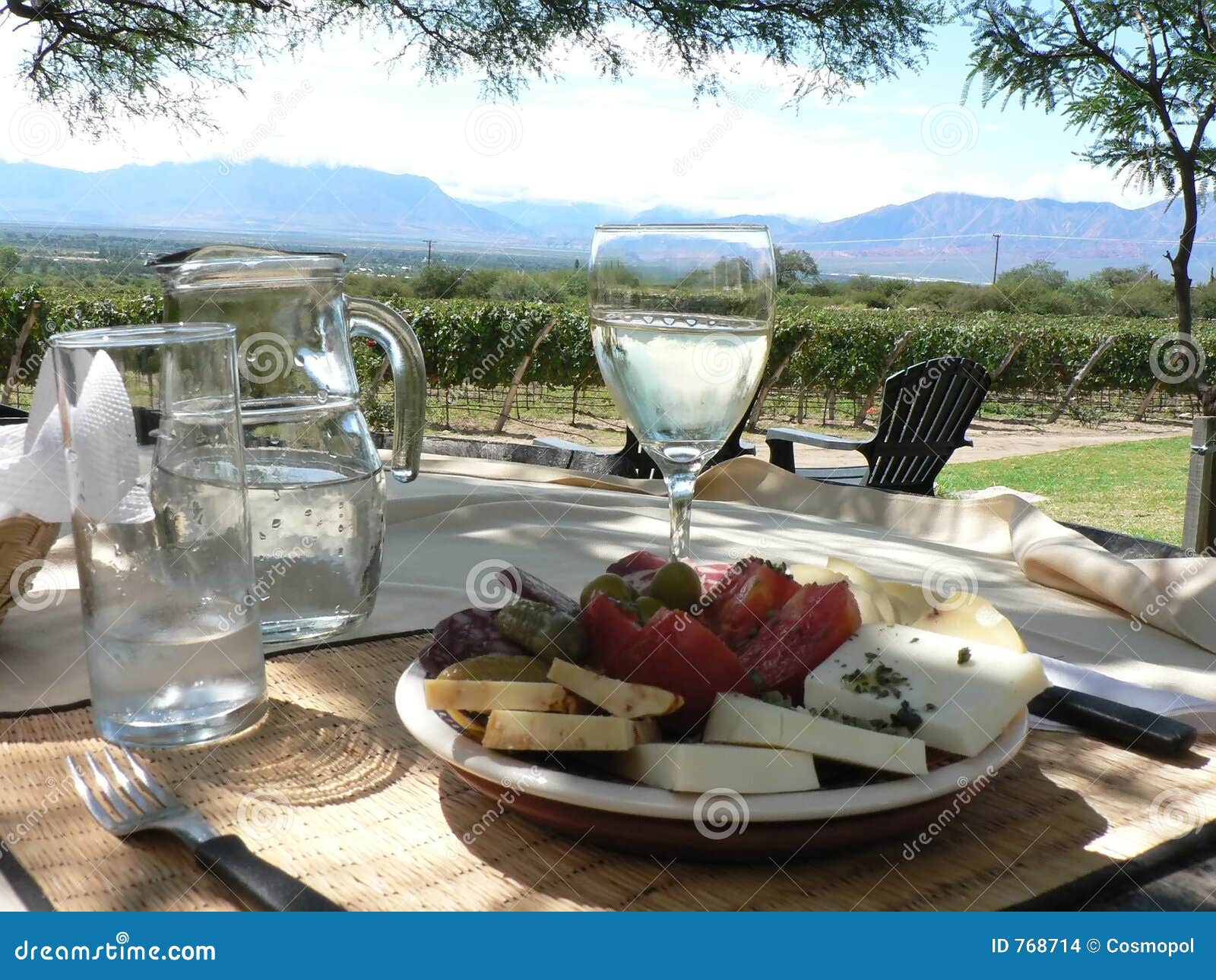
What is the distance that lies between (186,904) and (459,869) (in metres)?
0.13

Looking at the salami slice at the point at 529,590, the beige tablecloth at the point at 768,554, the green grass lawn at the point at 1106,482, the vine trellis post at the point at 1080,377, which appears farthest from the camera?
the vine trellis post at the point at 1080,377

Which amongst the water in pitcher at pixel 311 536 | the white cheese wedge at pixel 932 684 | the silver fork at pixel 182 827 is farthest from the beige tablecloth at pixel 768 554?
the white cheese wedge at pixel 932 684

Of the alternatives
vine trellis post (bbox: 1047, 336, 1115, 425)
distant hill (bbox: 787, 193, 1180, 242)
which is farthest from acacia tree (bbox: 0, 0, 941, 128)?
distant hill (bbox: 787, 193, 1180, 242)

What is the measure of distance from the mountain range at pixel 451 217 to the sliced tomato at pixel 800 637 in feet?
1.04

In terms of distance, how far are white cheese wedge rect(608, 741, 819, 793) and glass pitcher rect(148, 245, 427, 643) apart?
A: 1.46ft

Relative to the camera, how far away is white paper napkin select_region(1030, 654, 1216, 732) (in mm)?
735

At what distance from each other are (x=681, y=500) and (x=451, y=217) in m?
47.7

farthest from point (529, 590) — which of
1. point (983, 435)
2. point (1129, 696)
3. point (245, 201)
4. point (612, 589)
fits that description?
point (245, 201)

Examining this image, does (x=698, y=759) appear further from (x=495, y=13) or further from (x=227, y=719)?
(x=495, y=13)

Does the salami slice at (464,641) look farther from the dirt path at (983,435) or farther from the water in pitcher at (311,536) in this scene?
the dirt path at (983,435)

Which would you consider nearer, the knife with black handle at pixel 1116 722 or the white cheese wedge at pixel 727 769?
the white cheese wedge at pixel 727 769

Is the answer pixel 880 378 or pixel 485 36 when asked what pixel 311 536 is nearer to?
pixel 485 36

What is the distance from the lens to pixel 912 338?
13664mm

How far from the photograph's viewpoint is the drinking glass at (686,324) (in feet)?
2.58
